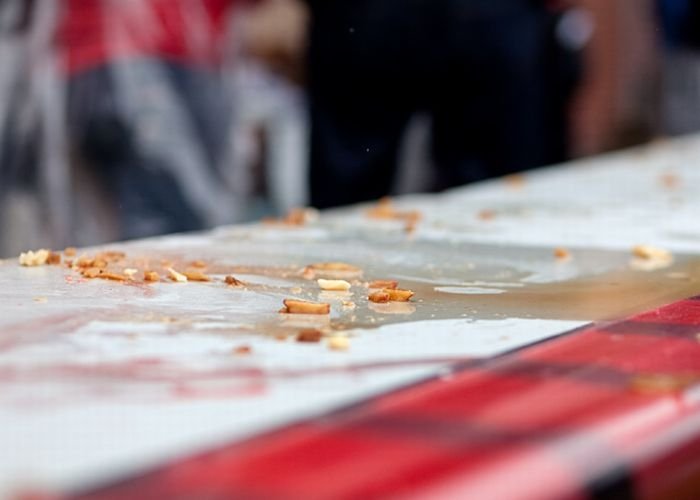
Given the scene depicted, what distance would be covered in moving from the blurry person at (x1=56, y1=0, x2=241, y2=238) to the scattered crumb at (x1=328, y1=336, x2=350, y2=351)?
183cm

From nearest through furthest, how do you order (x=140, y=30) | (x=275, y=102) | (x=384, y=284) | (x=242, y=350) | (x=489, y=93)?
(x=242, y=350) < (x=384, y=284) < (x=140, y=30) < (x=275, y=102) < (x=489, y=93)

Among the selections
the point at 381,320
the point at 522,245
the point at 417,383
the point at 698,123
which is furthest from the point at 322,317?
the point at 698,123

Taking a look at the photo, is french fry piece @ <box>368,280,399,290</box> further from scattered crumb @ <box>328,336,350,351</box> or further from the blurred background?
the blurred background

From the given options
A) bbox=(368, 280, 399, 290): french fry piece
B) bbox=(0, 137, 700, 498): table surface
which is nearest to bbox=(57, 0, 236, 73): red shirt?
bbox=(0, 137, 700, 498): table surface

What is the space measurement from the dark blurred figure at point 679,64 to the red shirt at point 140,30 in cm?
250

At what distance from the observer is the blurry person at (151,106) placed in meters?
2.82

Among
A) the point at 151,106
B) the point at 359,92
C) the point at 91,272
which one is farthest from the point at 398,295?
the point at 359,92

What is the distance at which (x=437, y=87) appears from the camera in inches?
152

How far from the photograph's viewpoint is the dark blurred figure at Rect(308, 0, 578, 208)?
3.53 metres

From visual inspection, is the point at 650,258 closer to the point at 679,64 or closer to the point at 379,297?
the point at 379,297

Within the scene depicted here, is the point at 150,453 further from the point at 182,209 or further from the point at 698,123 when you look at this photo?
the point at 698,123

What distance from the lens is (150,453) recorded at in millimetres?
742

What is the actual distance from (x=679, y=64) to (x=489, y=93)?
58.9 inches

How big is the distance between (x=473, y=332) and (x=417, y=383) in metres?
0.25
